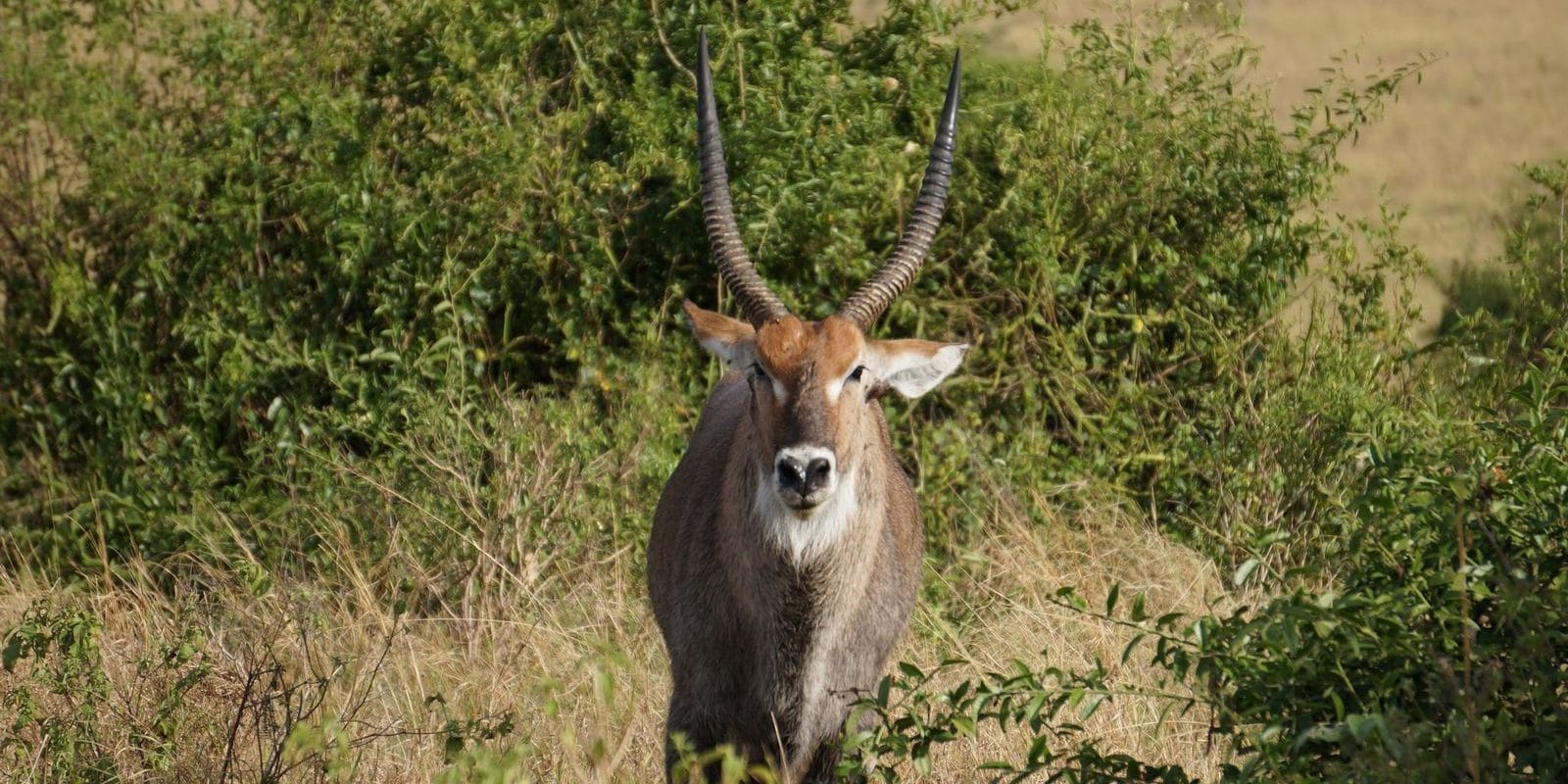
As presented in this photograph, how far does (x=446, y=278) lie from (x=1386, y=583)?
4345 mm

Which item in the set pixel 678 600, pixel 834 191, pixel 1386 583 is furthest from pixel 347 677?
pixel 1386 583

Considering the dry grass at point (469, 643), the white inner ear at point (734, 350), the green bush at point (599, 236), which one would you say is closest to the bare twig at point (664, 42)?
the green bush at point (599, 236)

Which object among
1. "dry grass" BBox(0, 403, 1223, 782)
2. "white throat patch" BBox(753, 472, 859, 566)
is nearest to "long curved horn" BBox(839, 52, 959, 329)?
"white throat patch" BBox(753, 472, 859, 566)

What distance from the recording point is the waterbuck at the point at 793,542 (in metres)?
4.79

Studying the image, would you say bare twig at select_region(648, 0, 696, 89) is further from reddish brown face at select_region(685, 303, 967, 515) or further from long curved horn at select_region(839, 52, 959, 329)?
reddish brown face at select_region(685, 303, 967, 515)

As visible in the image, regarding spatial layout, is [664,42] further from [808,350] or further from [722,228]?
[808,350]

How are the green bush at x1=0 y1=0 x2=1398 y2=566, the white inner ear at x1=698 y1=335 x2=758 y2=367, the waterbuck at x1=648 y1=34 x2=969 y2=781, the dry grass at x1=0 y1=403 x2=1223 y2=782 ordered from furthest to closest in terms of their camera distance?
the green bush at x1=0 y1=0 x2=1398 y2=566 < the white inner ear at x1=698 y1=335 x2=758 y2=367 < the dry grass at x1=0 y1=403 x2=1223 y2=782 < the waterbuck at x1=648 y1=34 x2=969 y2=781

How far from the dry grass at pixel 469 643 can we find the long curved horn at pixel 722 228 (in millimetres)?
1092

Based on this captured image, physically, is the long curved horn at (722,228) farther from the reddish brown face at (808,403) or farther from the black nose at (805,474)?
the black nose at (805,474)

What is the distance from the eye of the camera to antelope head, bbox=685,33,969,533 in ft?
15.3

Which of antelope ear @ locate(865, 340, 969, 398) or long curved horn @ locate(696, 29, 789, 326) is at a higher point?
long curved horn @ locate(696, 29, 789, 326)

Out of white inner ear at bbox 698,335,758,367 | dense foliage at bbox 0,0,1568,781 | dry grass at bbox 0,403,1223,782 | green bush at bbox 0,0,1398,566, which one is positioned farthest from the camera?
green bush at bbox 0,0,1398,566

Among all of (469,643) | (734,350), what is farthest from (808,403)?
(469,643)

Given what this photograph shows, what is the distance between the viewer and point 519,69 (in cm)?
776
